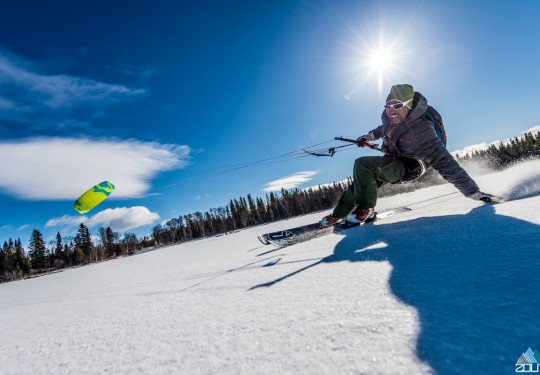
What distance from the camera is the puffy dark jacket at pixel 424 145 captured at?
2959mm

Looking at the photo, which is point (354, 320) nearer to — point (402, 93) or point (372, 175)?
point (372, 175)

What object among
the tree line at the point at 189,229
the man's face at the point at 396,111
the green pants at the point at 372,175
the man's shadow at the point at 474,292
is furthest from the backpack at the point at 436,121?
the tree line at the point at 189,229

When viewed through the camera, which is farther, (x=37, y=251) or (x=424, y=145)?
(x=37, y=251)

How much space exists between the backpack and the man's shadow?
6.54 feet

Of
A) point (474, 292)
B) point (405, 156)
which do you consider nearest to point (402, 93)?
Result: point (405, 156)

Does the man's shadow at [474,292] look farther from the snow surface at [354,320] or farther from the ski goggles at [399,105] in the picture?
the ski goggles at [399,105]

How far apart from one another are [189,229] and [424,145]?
112 m

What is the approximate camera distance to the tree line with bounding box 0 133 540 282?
2854 inches

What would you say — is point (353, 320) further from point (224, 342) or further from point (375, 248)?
point (375, 248)

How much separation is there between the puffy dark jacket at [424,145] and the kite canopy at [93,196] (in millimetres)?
19289

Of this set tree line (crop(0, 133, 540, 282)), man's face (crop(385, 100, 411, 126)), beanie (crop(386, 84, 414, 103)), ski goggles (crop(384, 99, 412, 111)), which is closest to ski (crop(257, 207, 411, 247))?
man's face (crop(385, 100, 411, 126))

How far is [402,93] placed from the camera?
3.15 meters

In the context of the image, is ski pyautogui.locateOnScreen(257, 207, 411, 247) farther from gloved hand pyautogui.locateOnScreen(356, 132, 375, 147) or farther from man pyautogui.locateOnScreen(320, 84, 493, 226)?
gloved hand pyautogui.locateOnScreen(356, 132, 375, 147)
